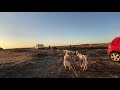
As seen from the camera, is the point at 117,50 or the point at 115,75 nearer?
the point at 115,75

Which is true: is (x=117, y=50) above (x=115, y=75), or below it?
above

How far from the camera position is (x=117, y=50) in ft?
25.5
